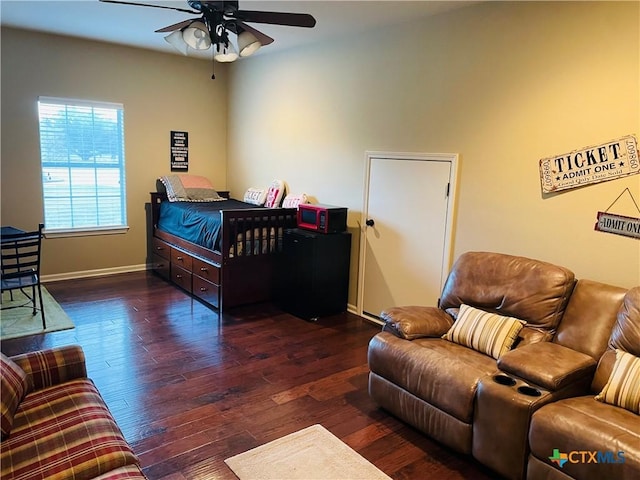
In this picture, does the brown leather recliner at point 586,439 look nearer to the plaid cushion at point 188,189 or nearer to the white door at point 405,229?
the white door at point 405,229

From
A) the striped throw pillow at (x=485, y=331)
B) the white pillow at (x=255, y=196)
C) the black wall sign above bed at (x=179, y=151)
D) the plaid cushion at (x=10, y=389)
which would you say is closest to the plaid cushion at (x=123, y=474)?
the plaid cushion at (x=10, y=389)

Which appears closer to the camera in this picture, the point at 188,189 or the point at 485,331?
the point at 485,331

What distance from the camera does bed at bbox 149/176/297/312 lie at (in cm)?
429

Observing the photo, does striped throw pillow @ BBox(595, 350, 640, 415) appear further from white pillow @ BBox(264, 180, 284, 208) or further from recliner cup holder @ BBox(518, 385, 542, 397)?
white pillow @ BBox(264, 180, 284, 208)

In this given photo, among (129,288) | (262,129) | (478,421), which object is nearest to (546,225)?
(478,421)

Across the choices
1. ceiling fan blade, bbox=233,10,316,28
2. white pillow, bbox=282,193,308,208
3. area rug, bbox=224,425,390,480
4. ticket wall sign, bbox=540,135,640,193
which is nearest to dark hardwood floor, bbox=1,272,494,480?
area rug, bbox=224,425,390,480

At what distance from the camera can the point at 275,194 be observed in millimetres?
5246

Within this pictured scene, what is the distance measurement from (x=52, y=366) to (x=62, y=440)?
52cm

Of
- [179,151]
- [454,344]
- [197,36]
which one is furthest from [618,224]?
[179,151]

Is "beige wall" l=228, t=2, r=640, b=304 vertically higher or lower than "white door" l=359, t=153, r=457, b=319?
higher

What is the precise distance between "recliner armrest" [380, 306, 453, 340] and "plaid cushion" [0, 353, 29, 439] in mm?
1905

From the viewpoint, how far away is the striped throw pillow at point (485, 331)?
2.57m

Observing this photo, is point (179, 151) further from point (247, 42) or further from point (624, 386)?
point (624, 386)

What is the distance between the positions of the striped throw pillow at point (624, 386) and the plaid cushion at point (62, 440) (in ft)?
6.71
